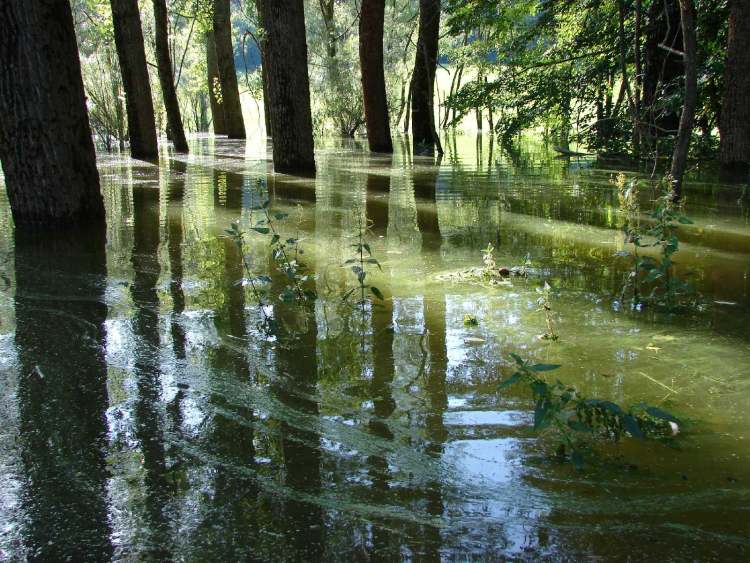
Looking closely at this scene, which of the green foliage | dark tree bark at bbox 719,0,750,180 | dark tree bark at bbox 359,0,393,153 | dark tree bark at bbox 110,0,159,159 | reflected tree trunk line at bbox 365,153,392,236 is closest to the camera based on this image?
the green foliage

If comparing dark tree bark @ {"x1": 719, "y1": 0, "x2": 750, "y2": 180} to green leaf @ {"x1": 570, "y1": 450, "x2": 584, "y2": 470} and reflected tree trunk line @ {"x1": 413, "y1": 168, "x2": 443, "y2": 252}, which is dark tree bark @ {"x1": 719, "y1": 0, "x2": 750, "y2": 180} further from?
green leaf @ {"x1": 570, "y1": 450, "x2": 584, "y2": 470}

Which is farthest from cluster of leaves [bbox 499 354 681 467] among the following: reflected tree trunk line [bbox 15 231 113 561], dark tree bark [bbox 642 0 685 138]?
dark tree bark [bbox 642 0 685 138]

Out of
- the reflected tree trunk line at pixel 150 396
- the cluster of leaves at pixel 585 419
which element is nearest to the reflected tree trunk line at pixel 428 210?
the reflected tree trunk line at pixel 150 396

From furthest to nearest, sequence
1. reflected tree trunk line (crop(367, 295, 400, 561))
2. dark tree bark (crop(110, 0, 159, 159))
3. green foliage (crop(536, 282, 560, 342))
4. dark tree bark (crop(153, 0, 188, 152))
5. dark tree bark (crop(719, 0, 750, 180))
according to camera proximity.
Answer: dark tree bark (crop(153, 0, 188, 152))
dark tree bark (crop(110, 0, 159, 159))
dark tree bark (crop(719, 0, 750, 180))
green foliage (crop(536, 282, 560, 342))
reflected tree trunk line (crop(367, 295, 400, 561))

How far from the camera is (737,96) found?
9555 mm

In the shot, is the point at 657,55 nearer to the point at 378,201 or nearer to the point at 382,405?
the point at 378,201

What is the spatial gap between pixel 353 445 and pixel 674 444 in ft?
3.72

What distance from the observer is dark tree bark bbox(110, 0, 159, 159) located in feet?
41.9

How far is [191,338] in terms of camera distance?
3.34m

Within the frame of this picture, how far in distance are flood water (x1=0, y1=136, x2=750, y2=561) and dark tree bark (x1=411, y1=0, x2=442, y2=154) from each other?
10.9 m

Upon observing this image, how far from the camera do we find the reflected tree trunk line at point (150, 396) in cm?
186

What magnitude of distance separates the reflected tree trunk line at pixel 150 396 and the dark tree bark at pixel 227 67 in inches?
725

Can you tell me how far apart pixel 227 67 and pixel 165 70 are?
6579mm

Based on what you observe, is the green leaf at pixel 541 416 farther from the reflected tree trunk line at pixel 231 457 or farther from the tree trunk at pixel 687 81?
the tree trunk at pixel 687 81
